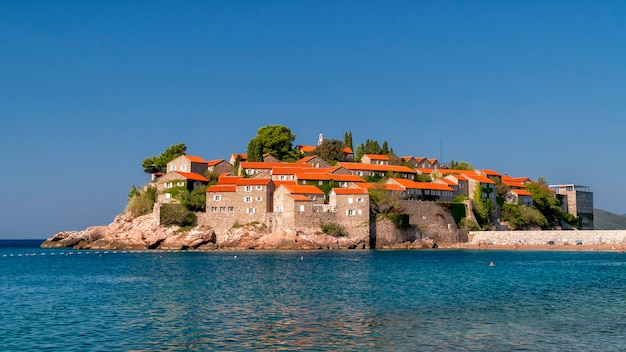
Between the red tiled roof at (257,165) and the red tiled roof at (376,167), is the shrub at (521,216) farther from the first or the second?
the red tiled roof at (257,165)

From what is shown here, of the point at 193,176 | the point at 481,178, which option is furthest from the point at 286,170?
the point at 481,178

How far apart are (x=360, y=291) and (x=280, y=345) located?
12922mm

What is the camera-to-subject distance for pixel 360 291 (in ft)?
95.6

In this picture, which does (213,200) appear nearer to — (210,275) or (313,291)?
(210,275)

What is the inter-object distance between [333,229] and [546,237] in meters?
25.6

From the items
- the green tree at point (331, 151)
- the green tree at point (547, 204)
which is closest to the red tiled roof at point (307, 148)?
the green tree at point (331, 151)

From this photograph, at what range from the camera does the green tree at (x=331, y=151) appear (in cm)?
9044

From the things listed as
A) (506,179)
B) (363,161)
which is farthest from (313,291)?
(506,179)

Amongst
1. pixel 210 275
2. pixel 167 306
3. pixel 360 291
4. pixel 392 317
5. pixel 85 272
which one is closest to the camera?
pixel 392 317

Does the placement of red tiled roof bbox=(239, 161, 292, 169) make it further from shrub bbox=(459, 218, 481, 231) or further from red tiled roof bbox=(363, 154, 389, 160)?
shrub bbox=(459, 218, 481, 231)

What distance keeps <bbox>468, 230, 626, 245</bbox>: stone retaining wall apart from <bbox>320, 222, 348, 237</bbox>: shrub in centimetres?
1755

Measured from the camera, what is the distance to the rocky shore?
65375mm

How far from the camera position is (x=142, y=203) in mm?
76312

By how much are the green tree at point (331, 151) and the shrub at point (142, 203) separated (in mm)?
25714
